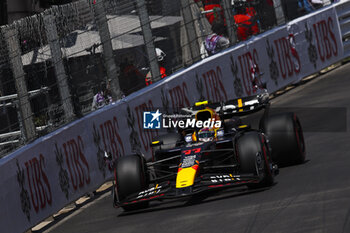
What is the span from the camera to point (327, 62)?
19781 millimetres

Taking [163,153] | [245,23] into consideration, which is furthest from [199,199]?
[245,23]

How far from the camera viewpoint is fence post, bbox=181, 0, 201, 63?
15.8 meters

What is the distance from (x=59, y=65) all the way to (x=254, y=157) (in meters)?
4.17

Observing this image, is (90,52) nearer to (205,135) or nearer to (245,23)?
(205,135)

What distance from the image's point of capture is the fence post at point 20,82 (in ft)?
35.7

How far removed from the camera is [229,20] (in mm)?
17266

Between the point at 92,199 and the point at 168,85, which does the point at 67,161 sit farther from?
the point at 168,85

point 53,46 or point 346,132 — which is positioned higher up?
point 53,46

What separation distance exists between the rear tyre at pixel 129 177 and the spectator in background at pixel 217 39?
730cm

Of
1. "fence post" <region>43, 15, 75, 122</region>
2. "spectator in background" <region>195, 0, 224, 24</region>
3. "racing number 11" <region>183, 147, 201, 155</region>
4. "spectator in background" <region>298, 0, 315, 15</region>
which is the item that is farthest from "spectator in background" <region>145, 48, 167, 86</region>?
"spectator in background" <region>298, 0, 315, 15</region>

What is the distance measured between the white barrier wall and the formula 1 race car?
1254 millimetres

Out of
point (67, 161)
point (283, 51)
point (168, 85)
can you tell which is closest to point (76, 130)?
point (67, 161)

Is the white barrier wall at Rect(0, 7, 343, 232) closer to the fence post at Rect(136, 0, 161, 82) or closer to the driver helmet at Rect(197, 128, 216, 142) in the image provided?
the fence post at Rect(136, 0, 161, 82)

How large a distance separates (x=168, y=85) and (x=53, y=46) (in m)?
3.04
